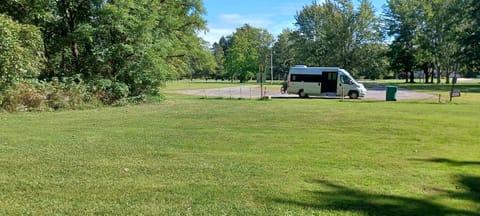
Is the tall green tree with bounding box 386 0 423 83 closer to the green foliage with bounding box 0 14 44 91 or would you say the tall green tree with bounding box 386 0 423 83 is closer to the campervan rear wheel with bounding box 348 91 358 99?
the campervan rear wheel with bounding box 348 91 358 99

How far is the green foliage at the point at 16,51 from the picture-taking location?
639 inches

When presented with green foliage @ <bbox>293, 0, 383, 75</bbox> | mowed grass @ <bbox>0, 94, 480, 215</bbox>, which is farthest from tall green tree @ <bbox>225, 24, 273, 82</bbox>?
mowed grass @ <bbox>0, 94, 480, 215</bbox>

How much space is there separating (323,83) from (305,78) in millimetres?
1325

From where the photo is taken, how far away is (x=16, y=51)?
16594 mm

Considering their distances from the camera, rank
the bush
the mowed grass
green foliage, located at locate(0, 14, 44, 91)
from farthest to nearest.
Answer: the bush < green foliage, located at locate(0, 14, 44, 91) < the mowed grass

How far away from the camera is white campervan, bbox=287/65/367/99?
99.6ft

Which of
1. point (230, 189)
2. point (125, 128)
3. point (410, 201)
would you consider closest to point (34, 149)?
point (125, 128)

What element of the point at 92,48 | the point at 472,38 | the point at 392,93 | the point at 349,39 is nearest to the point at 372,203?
the point at 92,48

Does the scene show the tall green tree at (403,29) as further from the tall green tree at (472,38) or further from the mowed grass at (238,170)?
the mowed grass at (238,170)

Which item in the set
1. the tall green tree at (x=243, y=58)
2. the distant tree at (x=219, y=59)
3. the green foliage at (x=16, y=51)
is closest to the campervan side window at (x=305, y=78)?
the green foliage at (x=16, y=51)

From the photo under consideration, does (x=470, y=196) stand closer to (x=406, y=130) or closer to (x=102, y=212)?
(x=102, y=212)

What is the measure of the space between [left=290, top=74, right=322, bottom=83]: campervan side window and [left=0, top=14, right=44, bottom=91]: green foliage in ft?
58.3

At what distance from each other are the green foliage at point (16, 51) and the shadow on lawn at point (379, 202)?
1462 centimetres

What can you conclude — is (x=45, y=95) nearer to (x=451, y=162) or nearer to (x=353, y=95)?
(x=451, y=162)
